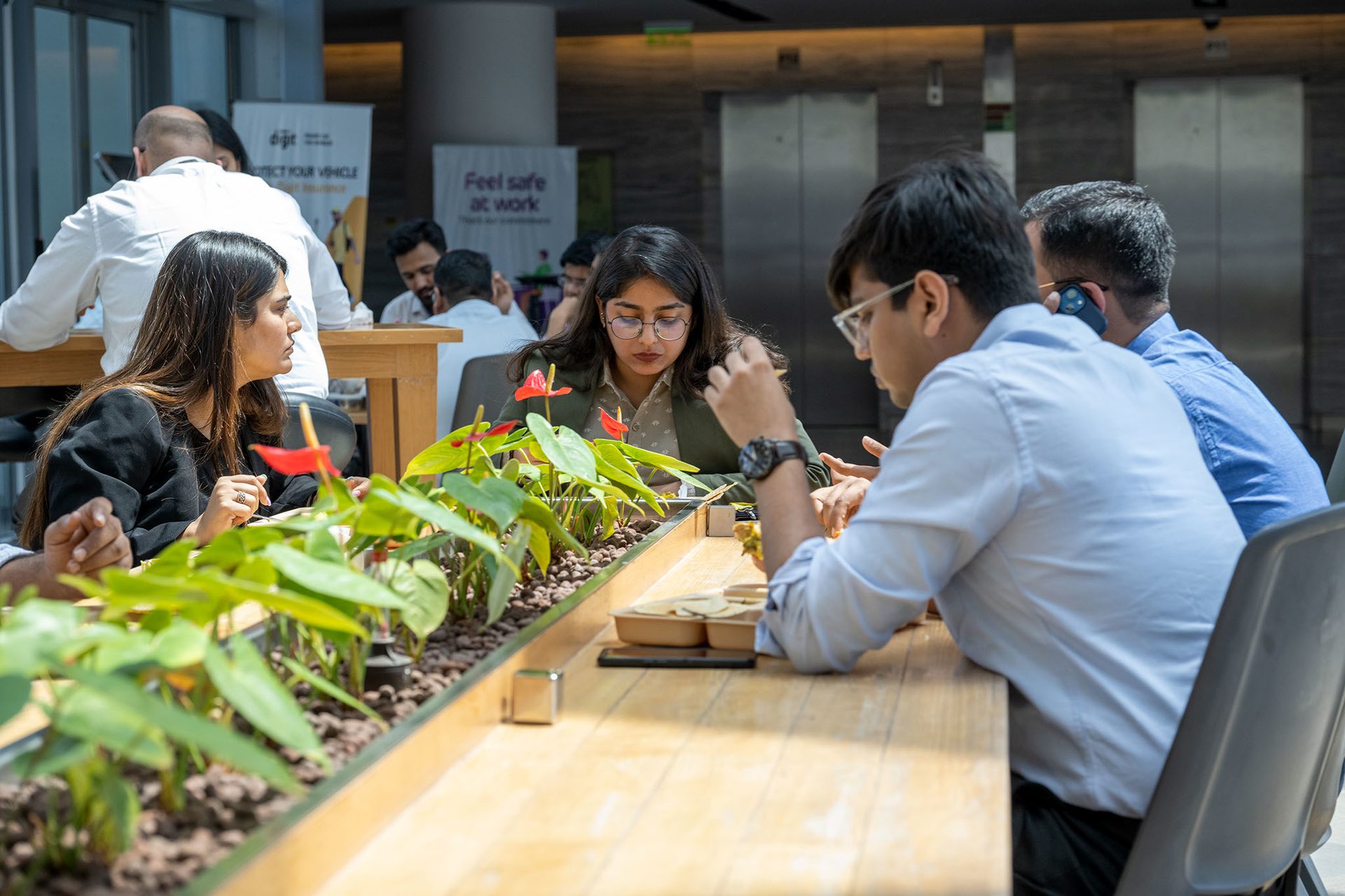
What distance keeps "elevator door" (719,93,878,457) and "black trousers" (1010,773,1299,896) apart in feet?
28.5

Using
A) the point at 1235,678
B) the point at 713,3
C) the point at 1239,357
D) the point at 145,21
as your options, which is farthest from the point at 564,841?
the point at 1239,357

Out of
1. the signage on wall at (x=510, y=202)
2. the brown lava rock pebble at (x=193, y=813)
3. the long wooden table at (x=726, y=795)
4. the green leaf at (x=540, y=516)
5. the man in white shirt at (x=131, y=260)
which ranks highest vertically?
the signage on wall at (x=510, y=202)

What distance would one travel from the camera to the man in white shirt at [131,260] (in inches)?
150

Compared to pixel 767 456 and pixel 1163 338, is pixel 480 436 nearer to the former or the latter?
pixel 767 456

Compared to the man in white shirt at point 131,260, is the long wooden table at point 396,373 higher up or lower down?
lower down

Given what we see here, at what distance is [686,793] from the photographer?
1148 mm

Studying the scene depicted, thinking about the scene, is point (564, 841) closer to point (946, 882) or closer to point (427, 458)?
point (946, 882)

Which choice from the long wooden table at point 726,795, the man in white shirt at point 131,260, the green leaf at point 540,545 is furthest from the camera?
the man in white shirt at point 131,260

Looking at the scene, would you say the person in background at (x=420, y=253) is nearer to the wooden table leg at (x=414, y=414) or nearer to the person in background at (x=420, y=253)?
the person in background at (x=420, y=253)

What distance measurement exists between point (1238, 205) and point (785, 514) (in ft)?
31.3

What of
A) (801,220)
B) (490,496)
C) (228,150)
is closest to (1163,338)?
(490,496)

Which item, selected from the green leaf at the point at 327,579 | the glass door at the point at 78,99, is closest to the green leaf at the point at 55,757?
the green leaf at the point at 327,579

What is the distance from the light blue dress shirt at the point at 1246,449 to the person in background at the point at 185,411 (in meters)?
1.61

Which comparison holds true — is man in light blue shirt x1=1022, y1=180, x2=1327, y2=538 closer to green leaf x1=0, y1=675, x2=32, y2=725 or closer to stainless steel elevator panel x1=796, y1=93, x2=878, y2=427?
green leaf x1=0, y1=675, x2=32, y2=725
